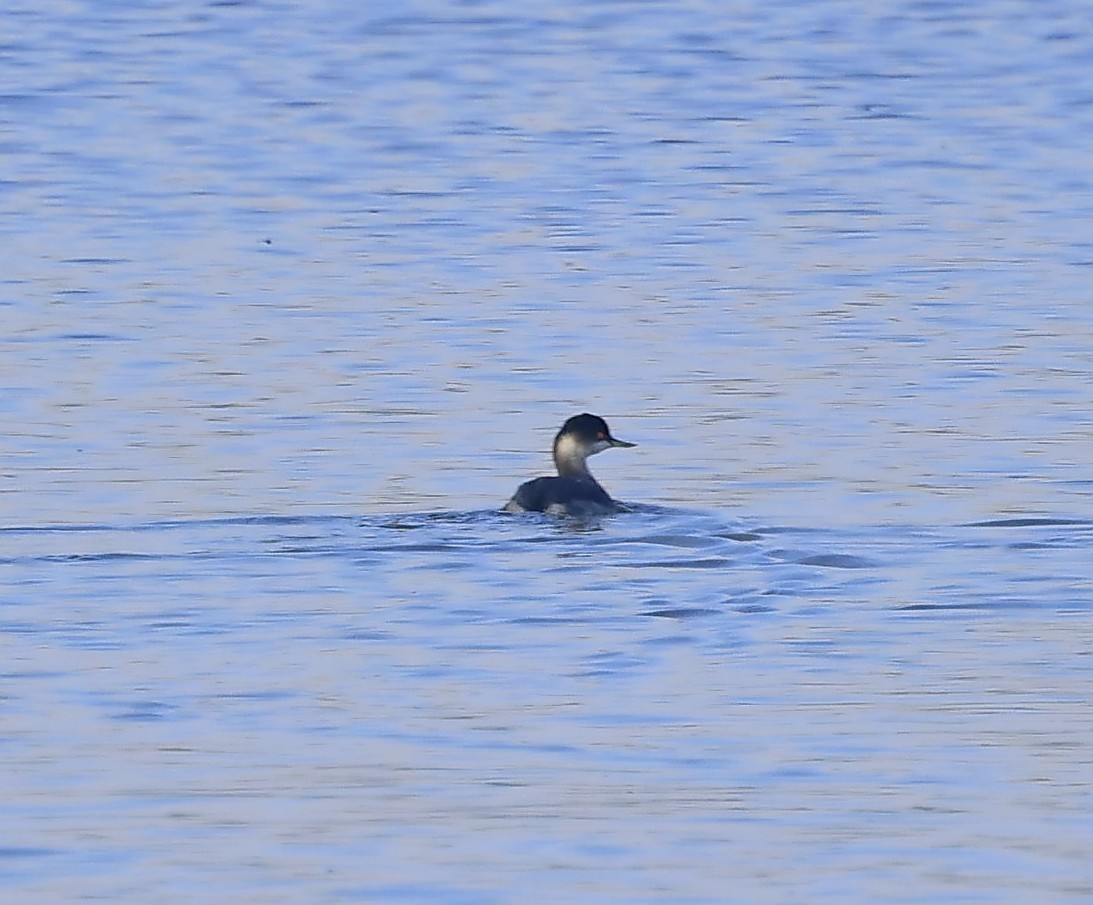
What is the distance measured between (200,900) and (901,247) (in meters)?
14.6

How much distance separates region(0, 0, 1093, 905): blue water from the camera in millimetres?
8898

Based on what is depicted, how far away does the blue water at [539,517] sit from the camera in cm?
890

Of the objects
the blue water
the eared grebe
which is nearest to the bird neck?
the eared grebe

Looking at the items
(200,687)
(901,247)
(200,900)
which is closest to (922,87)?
(901,247)

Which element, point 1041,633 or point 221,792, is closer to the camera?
point 221,792

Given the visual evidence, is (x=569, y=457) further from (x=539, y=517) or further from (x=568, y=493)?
(x=539, y=517)

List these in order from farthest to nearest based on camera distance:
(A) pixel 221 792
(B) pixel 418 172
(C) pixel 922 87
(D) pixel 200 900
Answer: (C) pixel 922 87, (B) pixel 418 172, (A) pixel 221 792, (D) pixel 200 900

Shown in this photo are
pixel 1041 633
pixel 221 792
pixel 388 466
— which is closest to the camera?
pixel 221 792

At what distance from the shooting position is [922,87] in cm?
3256

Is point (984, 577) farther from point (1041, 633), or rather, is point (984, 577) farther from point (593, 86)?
point (593, 86)

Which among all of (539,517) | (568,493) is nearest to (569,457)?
(568,493)

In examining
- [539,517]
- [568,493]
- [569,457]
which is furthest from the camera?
[569,457]

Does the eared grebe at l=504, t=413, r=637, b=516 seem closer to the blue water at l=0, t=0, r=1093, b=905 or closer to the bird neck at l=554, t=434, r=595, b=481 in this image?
the bird neck at l=554, t=434, r=595, b=481

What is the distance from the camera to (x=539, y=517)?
46.1 feet
